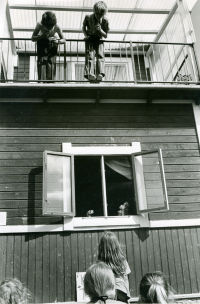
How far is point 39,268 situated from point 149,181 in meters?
2.57

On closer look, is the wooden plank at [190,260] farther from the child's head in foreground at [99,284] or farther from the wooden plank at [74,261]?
the child's head in foreground at [99,284]

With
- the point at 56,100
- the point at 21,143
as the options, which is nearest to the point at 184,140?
the point at 56,100

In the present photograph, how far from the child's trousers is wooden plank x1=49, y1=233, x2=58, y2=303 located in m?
3.42

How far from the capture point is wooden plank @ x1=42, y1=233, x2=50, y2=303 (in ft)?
18.4

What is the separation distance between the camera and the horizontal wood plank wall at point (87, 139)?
6.23m

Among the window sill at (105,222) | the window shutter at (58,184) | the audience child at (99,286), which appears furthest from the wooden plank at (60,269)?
the audience child at (99,286)

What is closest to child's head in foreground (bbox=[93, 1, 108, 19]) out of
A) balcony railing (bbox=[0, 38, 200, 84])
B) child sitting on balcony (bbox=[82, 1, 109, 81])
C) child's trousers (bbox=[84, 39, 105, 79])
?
child sitting on balcony (bbox=[82, 1, 109, 81])

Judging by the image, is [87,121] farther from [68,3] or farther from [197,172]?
[68,3]

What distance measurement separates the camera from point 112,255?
3.99 metres

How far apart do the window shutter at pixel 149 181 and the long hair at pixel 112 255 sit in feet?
6.61

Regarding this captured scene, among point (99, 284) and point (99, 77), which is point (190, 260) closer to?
point (99, 77)

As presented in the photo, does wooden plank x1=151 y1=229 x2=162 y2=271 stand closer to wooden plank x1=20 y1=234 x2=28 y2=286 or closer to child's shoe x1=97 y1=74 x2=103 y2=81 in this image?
wooden plank x1=20 y1=234 x2=28 y2=286

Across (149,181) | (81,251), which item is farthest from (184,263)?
(81,251)

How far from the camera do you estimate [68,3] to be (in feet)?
27.6
